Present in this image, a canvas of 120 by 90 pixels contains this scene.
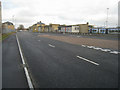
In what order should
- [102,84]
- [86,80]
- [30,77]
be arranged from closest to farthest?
[102,84], [86,80], [30,77]

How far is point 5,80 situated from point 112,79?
16.2ft

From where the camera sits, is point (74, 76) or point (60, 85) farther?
point (74, 76)

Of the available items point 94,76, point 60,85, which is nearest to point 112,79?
point 94,76

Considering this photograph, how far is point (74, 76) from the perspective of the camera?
5.10 m

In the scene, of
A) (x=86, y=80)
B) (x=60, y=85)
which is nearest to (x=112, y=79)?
(x=86, y=80)

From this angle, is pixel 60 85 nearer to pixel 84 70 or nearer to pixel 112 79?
pixel 84 70

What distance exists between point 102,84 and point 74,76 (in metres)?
1.31

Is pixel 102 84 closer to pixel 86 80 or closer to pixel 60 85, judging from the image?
pixel 86 80

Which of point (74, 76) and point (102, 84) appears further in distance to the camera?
point (74, 76)

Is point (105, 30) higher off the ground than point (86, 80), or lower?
higher

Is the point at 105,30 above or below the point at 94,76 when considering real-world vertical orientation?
above

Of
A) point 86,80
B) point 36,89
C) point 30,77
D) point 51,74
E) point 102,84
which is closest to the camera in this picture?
point 36,89

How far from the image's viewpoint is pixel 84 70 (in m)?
5.82

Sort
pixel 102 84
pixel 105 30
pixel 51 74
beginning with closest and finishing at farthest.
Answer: pixel 102 84 < pixel 51 74 < pixel 105 30
